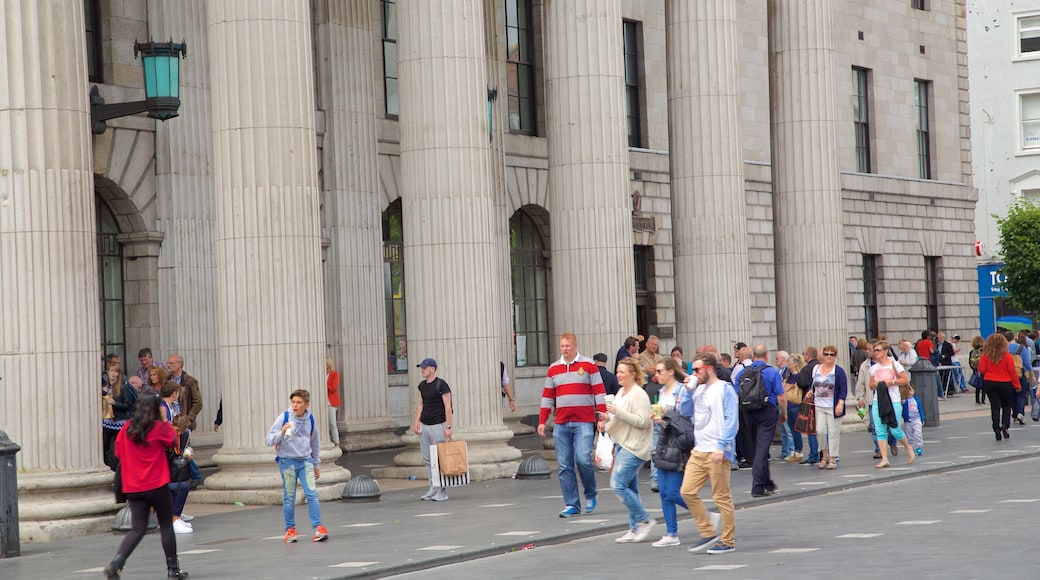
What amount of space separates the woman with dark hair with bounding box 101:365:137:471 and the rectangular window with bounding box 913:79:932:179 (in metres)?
29.5

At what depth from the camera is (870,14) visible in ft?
130

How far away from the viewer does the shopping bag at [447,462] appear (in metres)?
17.9

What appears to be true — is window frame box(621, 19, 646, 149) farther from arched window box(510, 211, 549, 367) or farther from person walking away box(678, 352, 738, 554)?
person walking away box(678, 352, 738, 554)

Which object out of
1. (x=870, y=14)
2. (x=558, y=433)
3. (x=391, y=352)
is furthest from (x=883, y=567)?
Answer: (x=870, y=14)

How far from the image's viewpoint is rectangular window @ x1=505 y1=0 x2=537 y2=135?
30391mm

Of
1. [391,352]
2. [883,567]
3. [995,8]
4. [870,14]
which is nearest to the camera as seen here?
[883,567]

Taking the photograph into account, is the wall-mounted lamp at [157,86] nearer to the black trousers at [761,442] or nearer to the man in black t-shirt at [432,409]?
the man in black t-shirt at [432,409]

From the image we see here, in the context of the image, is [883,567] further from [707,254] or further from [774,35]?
[774,35]

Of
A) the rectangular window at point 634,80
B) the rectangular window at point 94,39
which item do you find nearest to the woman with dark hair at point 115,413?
the rectangular window at point 94,39

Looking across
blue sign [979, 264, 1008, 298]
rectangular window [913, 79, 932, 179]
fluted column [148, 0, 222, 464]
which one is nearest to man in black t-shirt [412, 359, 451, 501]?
fluted column [148, 0, 222, 464]

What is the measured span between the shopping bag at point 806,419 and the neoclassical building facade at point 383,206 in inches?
126

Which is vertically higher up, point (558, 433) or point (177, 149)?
point (177, 149)

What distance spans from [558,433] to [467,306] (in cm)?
448

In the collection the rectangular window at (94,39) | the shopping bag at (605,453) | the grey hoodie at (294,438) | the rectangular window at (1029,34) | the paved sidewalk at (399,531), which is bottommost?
the paved sidewalk at (399,531)
